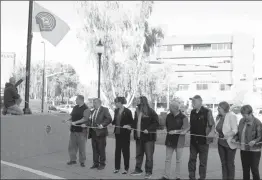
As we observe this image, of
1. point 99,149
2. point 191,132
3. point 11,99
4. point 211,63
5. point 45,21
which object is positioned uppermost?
point 211,63

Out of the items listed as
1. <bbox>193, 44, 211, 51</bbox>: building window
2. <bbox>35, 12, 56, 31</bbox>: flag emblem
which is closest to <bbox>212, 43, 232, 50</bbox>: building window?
<bbox>193, 44, 211, 51</bbox>: building window

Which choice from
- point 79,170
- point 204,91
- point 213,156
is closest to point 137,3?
point 213,156

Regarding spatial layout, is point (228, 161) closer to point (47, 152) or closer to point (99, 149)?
point (99, 149)

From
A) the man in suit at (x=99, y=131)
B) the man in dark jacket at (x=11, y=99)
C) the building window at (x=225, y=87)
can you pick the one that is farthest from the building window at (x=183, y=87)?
the man in suit at (x=99, y=131)

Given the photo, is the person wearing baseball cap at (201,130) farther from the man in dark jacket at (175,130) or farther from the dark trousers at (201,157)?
the man in dark jacket at (175,130)

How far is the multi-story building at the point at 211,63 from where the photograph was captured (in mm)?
72500

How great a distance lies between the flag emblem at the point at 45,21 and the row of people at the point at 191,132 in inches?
131

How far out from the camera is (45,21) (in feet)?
33.4

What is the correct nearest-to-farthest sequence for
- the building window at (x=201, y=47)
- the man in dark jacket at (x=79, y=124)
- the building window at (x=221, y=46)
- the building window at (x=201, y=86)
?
the man in dark jacket at (x=79, y=124) < the building window at (x=201, y=86) < the building window at (x=221, y=46) < the building window at (x=201, y=47)


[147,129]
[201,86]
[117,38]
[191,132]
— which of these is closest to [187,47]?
[201,86]

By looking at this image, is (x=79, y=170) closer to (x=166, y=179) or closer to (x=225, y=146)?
(x=166, y=179)

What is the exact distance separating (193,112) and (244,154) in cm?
117

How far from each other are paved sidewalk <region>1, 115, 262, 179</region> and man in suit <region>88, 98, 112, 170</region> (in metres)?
0.25

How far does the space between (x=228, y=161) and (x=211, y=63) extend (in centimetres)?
7278
